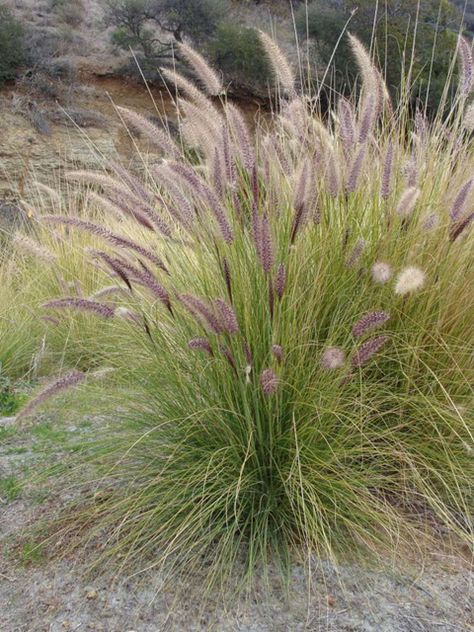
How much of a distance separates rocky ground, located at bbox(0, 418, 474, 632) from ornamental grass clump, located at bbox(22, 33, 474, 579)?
100mm

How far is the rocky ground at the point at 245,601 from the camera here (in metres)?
1.78

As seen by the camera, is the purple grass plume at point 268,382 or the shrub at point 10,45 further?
the shrub at point 10,45

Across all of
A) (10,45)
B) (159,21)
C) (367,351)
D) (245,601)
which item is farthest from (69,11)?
(245,601)

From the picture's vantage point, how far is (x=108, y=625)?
1.79 meters

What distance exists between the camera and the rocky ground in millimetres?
1778

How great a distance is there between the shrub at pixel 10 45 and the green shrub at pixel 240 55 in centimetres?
370

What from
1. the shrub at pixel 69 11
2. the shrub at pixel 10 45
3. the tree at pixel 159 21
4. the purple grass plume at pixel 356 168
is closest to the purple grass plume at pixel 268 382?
the purple grass plume at pixel 356 168

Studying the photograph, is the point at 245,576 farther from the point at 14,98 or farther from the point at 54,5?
the point at 54,5

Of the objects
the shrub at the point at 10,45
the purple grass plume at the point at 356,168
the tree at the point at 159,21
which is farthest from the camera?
the tree at the point at 159,21

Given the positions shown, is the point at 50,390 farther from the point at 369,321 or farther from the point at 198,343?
the point at 369,321

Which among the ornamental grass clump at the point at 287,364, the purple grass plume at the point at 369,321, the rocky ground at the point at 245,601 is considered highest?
the purple grass plume at the point at 369,321

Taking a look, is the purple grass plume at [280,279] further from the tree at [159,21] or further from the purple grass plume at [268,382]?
the tree at [159,21]

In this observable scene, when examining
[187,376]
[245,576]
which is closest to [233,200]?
[187,376]

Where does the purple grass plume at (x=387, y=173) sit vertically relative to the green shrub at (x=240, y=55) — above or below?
above
